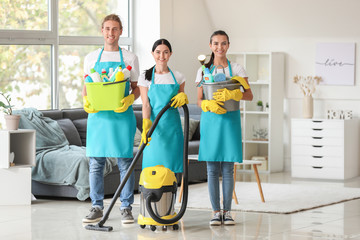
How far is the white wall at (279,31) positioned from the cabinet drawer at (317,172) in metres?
0.67

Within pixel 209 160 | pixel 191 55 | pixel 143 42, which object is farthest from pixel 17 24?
pixel 209 160

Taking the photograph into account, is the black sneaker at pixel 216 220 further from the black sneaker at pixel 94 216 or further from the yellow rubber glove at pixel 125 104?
the yellow rubber glove at pixel 125 104

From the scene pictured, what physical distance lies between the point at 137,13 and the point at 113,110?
377 centimetres

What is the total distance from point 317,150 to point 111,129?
3.51 meters

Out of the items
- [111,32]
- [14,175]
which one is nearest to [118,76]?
[111,32]

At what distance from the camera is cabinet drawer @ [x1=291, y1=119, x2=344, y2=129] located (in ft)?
25.8

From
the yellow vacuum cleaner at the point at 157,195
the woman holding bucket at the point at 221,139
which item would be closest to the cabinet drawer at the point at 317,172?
the woman holding bucket at the point at 221,139

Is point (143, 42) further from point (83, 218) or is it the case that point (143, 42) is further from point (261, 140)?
point (83, 218)

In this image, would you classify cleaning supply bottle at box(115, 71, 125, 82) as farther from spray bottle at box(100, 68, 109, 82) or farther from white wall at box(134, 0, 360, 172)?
white wall at box(134, 0, 360, 172)

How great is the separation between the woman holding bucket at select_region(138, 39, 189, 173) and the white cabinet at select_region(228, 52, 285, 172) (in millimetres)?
3711

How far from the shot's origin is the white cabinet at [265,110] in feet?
27.9

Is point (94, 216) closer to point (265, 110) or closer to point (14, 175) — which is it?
point (14, 175)

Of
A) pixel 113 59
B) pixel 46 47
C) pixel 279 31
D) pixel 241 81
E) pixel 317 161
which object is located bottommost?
pixel 317 161

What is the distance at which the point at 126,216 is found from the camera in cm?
506
